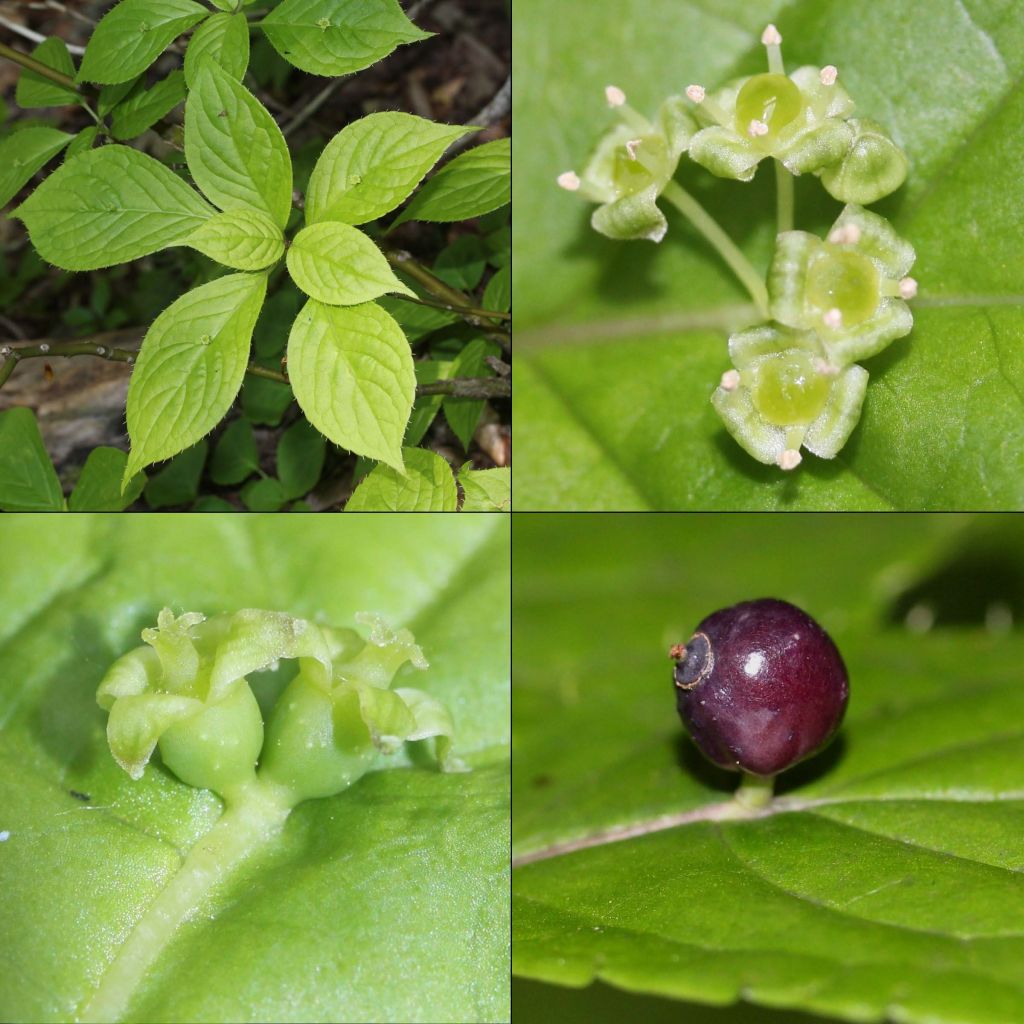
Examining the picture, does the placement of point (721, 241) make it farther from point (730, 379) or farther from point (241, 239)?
point (241, 239)

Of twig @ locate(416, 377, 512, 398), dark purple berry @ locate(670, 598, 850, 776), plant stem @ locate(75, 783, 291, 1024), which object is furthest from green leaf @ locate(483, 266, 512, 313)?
plant stem @ locate(75, 783, 291, 1024)

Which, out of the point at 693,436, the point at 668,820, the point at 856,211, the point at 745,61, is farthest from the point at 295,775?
the point at 745,61

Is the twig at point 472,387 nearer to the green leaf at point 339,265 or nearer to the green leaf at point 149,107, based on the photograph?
the green leaf at point 339,265

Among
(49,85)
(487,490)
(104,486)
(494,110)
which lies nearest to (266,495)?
(104,486)

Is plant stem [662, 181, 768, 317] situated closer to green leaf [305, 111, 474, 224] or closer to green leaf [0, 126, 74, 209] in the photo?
green leaf [305, 111, 474, 224]

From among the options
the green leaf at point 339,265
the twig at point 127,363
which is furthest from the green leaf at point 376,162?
the twig at point 127,363
